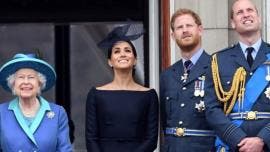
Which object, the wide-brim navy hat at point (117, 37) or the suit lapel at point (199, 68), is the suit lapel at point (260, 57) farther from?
the wide-brim navy hat at point (117, 37)

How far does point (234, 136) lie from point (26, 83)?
136 cm

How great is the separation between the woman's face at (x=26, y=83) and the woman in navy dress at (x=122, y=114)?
0.50 metres

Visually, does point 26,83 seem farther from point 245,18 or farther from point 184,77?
point 245,18

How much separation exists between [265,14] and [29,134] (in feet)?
8.38

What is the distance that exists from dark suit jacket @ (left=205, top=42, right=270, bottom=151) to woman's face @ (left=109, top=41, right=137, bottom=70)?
618mm

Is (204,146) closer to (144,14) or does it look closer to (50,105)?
(50,105)

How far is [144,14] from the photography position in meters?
7.96

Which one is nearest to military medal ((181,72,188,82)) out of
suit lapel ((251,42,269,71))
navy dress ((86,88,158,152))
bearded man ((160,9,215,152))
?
bearded man ((160,9,215,152))

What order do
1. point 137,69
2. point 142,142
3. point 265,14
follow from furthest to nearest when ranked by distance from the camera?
1. point 137,69
2. point 265,14
3. point 142,142

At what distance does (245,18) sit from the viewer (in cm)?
523

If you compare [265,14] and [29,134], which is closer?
[29,134]

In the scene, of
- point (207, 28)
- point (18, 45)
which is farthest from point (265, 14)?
point (18, 45)

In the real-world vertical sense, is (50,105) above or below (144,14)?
below

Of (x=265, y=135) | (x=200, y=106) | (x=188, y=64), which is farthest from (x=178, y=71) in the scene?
(x=265, y=135)
